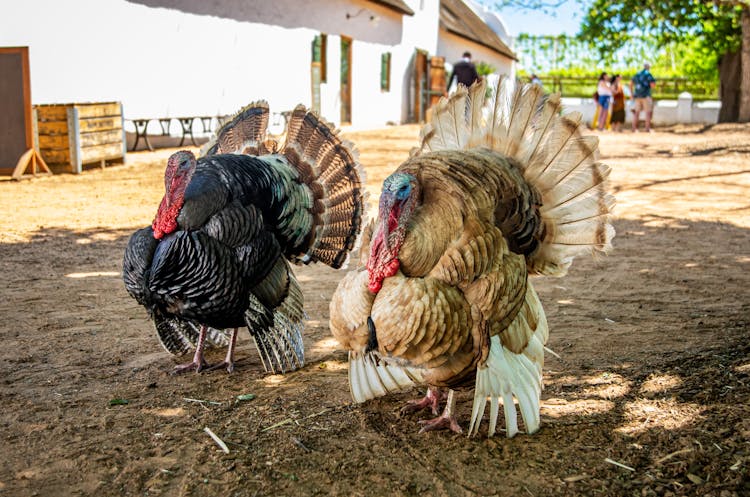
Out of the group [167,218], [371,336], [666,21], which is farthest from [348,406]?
[666,21]

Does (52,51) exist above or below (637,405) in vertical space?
above

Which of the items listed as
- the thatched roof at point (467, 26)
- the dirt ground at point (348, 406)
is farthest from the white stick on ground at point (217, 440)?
the thatched roof at point (467, 26)

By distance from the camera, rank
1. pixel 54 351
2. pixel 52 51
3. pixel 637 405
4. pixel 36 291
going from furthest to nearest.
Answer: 1. pixel 52 51
2. pixel 36 291
3. pixel 54 351
4. pixel 637 405

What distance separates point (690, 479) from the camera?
321 cm

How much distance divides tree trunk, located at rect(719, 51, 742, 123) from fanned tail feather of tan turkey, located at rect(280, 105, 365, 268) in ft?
78.8

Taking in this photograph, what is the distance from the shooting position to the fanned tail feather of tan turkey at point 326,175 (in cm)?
523

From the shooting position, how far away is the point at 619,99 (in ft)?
84.0

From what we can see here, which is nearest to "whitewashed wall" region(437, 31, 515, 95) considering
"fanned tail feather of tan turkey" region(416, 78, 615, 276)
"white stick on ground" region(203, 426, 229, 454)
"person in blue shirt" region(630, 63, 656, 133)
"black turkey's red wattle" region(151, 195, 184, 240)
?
"person in blue shirt" region(630, 63, 656, 133)

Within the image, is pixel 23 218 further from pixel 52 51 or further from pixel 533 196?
pixel 533 196

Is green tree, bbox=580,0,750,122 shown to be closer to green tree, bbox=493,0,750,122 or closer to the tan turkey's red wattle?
green tree, bbox=493,0,750,122

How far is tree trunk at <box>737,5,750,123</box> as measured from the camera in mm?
22516

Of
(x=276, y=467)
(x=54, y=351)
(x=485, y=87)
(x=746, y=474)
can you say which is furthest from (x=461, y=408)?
(x=54, y=351)

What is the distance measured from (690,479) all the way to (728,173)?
11.9m

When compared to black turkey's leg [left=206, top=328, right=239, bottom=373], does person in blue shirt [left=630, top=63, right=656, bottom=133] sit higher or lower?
higher
